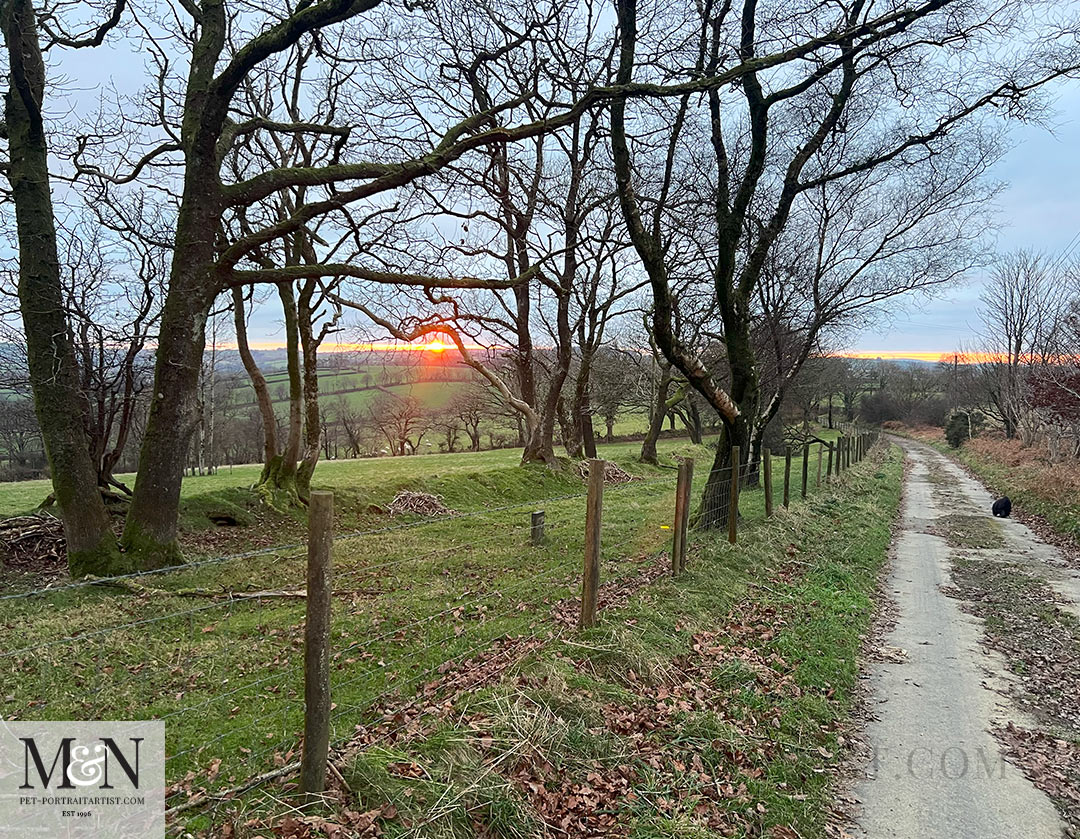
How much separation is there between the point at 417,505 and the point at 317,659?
461 inches

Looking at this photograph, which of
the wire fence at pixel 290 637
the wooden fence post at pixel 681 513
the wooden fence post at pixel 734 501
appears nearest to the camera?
the wire fence at pixel 290 637

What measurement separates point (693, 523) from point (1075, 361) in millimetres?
19137

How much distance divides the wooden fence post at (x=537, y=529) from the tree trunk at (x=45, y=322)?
5922 millimetres

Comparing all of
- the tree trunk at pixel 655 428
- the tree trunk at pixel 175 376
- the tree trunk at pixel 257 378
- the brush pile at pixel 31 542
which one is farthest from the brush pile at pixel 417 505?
the tree trunk at pixel 655 428

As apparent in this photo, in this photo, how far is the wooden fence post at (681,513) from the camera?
6773mm

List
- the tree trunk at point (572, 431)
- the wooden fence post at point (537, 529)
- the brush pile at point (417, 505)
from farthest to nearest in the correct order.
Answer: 1. the tree trunk at point (572, 431)
2. the brush pile at point (417, 505)
3. the wooden fence post at point (537, 529)

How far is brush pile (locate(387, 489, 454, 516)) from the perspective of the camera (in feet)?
46.4

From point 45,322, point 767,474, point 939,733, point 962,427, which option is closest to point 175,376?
point 45,322

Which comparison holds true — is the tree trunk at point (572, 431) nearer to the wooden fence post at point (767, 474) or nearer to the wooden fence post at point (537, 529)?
the wooden fence post at point (767, 474)

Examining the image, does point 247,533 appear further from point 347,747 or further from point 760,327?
point 760,327

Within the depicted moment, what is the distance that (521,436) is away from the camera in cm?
4600

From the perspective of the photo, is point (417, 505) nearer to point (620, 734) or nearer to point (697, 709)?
point (697, 709)

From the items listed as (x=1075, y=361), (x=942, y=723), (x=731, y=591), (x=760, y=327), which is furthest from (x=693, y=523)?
(x=1075, y=361)

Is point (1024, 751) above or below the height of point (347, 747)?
below
